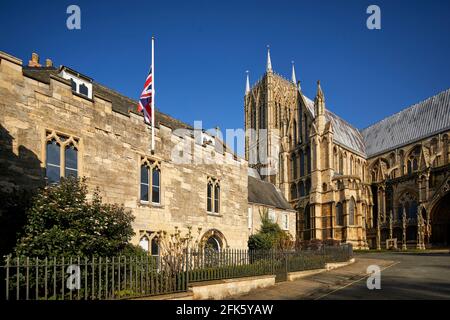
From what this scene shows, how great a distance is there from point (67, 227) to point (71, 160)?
4.21 m

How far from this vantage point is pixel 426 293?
13000 millimetres

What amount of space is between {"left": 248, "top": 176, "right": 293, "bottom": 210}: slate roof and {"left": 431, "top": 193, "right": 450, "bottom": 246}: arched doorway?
20.2 metres

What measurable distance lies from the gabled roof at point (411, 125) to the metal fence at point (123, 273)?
47.5 meters

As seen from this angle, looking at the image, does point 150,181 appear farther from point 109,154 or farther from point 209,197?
point 209,197

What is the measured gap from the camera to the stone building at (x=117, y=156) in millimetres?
12305

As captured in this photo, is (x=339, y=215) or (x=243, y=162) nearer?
(x=243, y=162)

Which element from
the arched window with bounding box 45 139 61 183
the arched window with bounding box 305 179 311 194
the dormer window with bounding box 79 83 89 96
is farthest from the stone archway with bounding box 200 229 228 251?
the arched window with bounding box 305 179 311 194

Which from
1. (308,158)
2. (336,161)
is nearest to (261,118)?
(308,158)

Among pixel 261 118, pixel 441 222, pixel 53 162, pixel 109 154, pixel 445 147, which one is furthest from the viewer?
pixel 261 118

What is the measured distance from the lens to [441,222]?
44.7 meters

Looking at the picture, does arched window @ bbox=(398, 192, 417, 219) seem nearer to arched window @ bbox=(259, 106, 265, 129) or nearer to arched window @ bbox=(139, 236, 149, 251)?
arched window @ bbox=(259, 106, 265, 129)

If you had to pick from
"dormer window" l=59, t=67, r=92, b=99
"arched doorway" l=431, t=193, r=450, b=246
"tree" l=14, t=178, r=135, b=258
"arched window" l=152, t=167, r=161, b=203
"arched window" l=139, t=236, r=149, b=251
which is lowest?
"arched doorway" l=431, t=193, r=450, b=246

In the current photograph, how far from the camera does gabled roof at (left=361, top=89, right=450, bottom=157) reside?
53531mm
